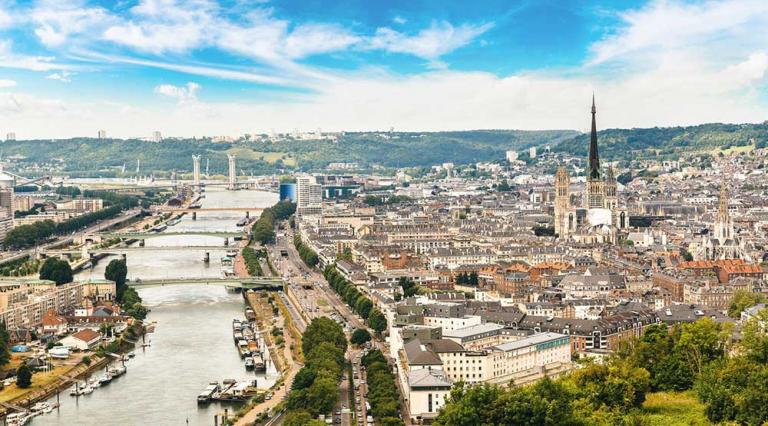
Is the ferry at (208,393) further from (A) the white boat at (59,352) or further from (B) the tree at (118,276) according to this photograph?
(B) the tree at (118,276)

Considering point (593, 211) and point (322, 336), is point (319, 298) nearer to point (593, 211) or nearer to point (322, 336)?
point (322, 336)

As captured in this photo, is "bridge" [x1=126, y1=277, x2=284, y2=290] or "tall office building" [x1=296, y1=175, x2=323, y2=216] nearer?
"bridge" [x1=126, y1=277, x2=284, y2=290]

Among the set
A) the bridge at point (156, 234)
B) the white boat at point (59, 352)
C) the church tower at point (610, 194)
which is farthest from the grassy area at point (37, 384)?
the church tower at point (610, 194)

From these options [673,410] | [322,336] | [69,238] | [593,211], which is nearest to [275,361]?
[322,336]

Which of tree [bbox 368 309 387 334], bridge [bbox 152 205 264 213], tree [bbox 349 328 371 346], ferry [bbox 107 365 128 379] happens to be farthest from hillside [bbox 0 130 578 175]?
ferry [bbox 107 365 128 379]

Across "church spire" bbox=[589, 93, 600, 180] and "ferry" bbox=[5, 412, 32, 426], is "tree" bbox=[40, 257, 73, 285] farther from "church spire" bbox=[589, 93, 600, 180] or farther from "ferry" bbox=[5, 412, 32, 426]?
"church spire" bbox=[589, 93, 600, 180]
